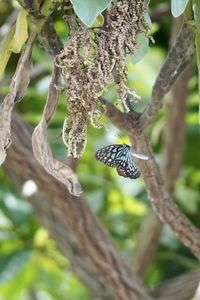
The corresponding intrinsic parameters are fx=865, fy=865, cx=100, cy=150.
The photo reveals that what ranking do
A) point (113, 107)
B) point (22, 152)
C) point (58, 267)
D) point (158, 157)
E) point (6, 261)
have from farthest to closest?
point (58, 267)
point (158, 157)
point (6, 261)
point (22, 152)
point (113, 107)

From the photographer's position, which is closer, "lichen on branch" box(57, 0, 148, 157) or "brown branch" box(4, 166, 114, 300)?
"lichen on branch" box(57, 0, 148, 157)

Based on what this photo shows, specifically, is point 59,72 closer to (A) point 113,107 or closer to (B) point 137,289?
(A) point 113,107

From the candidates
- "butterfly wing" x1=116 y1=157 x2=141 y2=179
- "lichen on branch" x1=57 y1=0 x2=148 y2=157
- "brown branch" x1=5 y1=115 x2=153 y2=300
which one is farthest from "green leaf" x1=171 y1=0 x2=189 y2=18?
"brown branch" x1=5 y1=115 x2=153 y2=300

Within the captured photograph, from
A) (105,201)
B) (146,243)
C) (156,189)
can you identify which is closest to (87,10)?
(156,189)

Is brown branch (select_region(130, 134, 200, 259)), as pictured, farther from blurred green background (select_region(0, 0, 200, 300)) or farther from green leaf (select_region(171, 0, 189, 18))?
blurred green background (select_region(0, 0, 200, 300))

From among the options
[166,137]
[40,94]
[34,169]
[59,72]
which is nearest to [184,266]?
[166,137]
